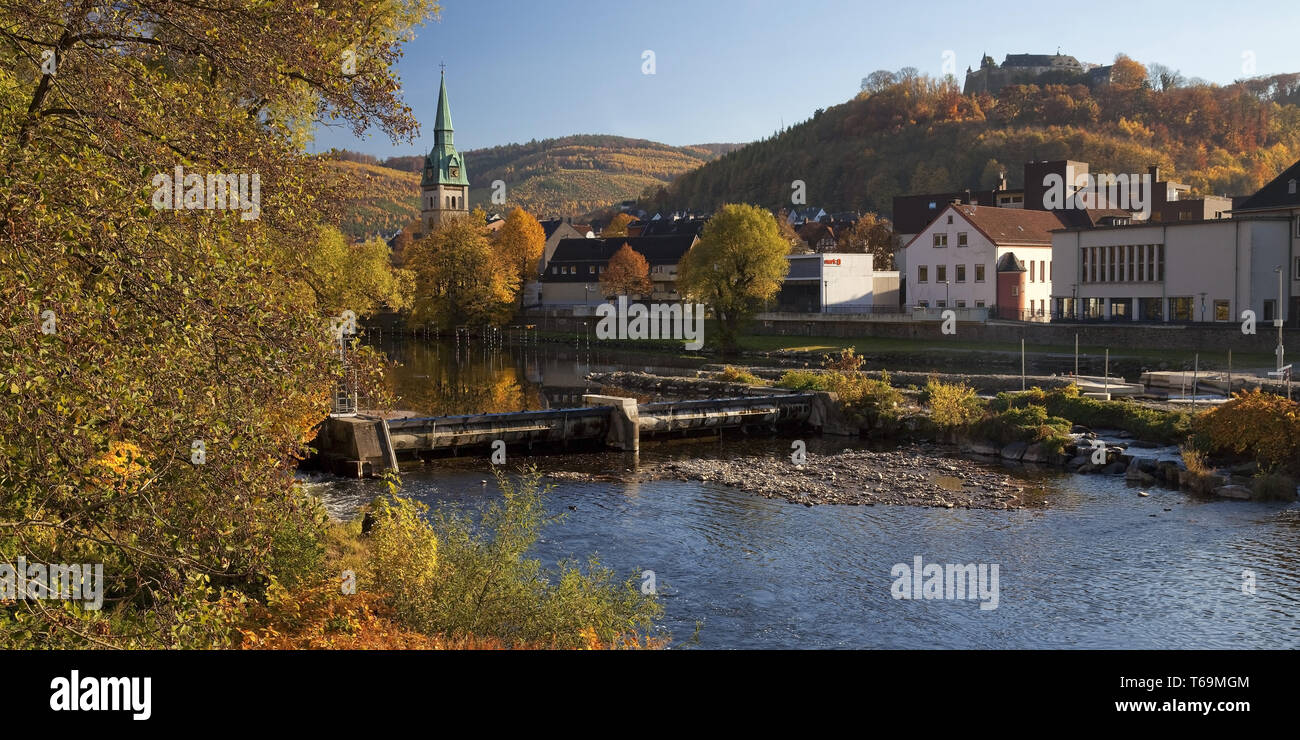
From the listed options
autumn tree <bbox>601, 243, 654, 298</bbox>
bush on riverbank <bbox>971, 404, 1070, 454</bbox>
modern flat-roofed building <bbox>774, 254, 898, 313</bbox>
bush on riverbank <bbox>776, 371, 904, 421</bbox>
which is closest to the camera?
bush on riverbank <bbox>971, 404, 1070, 454</bbox>

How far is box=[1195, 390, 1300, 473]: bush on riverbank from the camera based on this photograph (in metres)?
32.0

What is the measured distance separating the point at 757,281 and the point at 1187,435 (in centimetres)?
4469

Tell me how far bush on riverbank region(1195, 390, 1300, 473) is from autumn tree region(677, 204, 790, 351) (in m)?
45.9

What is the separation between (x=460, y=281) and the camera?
338 ft

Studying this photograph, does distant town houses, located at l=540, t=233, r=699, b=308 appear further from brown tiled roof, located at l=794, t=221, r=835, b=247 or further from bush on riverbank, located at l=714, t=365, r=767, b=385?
bush on riverbank, located at l=714, t=365, r=767, b=385

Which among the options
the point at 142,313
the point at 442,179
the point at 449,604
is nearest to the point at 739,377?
the point at 449,604

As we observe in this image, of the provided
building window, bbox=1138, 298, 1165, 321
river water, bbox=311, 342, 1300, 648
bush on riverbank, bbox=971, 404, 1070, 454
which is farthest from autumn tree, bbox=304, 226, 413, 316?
building window, bbox=1138, 298, 1165, 321

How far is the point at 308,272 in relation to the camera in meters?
16.3

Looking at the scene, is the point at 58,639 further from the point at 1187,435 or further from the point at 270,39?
the point at 1187,435

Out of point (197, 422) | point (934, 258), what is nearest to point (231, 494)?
point (197, 422)

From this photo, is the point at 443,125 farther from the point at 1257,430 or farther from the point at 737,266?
the point at 1257,430

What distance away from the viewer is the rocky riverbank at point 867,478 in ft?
102

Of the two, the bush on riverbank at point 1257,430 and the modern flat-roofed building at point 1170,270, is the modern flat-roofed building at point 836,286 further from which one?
the bush on riverbank at point 1257,430

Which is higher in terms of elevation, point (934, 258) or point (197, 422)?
point (934, 258)
